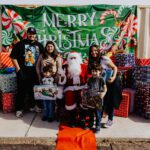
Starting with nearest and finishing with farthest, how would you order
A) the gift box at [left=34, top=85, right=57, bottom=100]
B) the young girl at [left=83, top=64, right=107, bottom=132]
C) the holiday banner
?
the young girl at [left=83, top=64, right=107, bottom=132], the gift box at [left=34, top=85, right=57, bottom=100], the holiday banner

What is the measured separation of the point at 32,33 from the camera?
4.99 meters

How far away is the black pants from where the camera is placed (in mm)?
5145

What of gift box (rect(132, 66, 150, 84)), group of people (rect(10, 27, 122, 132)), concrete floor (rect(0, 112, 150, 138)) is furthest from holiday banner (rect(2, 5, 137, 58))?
concrete floor (rect(0, 112, 150, 138))

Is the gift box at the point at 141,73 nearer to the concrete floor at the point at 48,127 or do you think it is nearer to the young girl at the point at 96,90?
the concrete floor at the point at 48,127

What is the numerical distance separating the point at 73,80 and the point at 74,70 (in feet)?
0.57

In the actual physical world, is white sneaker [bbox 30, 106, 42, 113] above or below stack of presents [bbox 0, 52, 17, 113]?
below

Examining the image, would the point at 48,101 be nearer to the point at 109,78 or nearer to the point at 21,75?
the point at 21,75

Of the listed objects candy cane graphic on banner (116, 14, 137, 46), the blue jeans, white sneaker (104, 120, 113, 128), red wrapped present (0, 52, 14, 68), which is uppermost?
candy cane graphic on banner (116, 14, 137, 46)

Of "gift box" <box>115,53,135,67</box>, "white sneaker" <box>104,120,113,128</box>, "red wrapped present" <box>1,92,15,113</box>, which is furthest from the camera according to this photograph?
"gift box" <box>115,53,135,67</box>

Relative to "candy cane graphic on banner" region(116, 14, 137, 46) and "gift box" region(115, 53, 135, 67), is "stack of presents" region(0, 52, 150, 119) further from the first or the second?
"candy cane graphic on banner" region(116, 14, 137, 46)

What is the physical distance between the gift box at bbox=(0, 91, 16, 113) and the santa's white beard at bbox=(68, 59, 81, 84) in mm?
1419

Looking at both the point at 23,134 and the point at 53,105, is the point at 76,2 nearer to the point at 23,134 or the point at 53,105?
the point at 53,105

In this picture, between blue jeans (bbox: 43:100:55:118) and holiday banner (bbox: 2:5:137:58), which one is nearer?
blue jeans (bbox: 43:100:55:118)

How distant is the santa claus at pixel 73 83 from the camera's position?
181 inches
